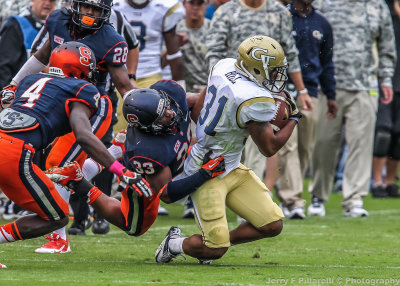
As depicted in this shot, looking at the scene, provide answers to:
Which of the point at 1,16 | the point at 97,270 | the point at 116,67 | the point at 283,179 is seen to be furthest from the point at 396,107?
→ the point at 97,270

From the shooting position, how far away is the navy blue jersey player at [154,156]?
5.61m

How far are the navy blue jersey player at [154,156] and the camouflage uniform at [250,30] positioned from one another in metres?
2.72

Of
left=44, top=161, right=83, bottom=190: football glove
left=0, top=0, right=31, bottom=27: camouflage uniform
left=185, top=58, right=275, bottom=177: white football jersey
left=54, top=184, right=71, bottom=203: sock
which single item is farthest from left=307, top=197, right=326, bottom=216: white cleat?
left=44, top=161, right=83, bottom=190: football glove

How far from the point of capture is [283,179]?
9289 millimetres

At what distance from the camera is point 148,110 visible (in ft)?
18.2

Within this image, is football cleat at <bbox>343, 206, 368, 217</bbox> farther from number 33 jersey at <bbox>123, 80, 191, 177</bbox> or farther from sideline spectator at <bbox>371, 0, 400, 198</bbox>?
number 33 jersey at <bbox>123, 80, 191, 177</bbox>

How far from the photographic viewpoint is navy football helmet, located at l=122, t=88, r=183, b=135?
219 inches

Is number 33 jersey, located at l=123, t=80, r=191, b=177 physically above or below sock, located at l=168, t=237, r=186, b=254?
above

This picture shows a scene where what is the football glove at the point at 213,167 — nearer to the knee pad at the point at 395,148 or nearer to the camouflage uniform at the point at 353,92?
the camouflage uniform at the point at 353,92

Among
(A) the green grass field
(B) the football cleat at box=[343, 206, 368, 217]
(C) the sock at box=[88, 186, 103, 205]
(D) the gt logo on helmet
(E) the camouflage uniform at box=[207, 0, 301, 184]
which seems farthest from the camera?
(B) the football cleat at box=[343, 206, 368, 217]

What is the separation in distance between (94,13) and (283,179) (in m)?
3.50

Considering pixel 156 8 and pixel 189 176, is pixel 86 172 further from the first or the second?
pixel 156 8

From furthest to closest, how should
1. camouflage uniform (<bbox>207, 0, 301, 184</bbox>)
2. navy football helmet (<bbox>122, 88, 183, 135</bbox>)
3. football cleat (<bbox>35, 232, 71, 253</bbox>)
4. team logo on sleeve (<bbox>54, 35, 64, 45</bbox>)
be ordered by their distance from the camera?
camouflage uniform (<bbox>207, 0, 301, 184</bbox>) → team logo on sleeve (<bbox>54, 35, 64, 45</bbox>) → football cleat (<bbox>35, 232, 71, 253</bbox>) → navy football helmet (<bbox>122, 88, 183, 135</bbox>)

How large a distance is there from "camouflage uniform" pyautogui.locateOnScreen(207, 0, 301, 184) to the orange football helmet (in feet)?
9.91
